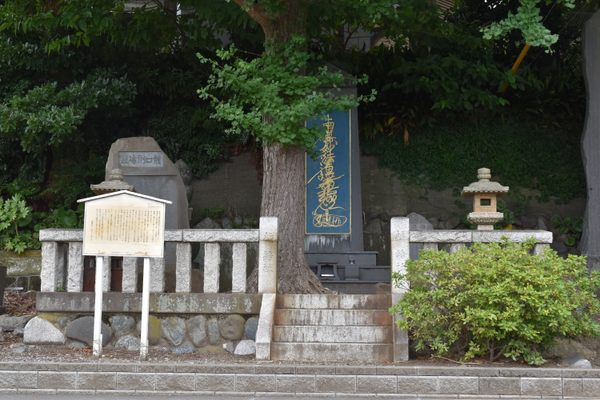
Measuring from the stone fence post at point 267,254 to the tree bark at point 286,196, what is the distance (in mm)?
554

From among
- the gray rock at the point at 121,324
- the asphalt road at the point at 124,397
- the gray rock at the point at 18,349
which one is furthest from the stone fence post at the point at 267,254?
the gray rock at the point at 18,349

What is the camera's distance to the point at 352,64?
1489 cm

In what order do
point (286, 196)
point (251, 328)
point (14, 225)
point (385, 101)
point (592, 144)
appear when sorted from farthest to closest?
point (385, 101)
point (14, 225)
point (592, 144)
point (286, 196)
point (251, 328)

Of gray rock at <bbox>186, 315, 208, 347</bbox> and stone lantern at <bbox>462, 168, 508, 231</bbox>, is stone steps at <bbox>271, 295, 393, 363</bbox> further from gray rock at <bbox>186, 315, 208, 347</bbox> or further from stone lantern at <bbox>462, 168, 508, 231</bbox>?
stone lantern at <bbox>462, 168, 508, 231</bbox>

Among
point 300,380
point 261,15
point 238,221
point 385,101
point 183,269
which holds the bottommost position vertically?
point 300,380

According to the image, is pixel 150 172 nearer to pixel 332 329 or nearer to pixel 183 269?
pixel 183 269

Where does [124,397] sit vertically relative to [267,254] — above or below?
below

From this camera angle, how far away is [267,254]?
9070mm

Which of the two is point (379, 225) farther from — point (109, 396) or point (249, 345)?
point (109, 396)

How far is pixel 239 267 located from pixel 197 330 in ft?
3.17

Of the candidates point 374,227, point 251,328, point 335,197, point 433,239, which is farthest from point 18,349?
point 374,227

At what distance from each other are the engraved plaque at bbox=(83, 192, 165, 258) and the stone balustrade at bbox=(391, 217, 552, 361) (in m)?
2.85

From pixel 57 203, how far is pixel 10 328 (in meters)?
4.32

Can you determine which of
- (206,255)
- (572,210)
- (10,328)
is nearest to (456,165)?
(572,210)
